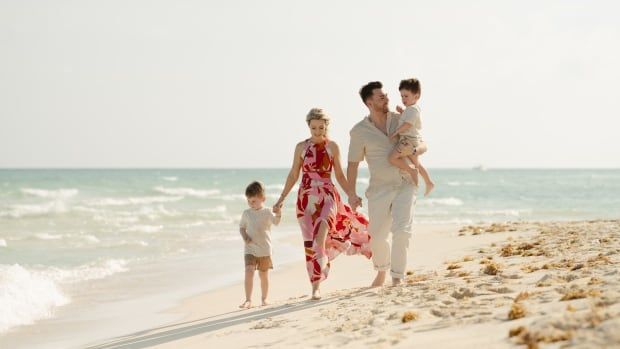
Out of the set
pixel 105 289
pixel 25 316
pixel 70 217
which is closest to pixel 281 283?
pixel 105 289

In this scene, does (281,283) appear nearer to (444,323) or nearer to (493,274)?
(493,274)

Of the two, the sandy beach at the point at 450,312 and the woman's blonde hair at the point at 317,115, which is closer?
the sandy beach at the point at 450,312

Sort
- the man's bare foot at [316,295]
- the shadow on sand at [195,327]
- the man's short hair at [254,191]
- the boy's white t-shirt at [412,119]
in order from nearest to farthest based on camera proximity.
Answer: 1. the shadow on sand at [195,327]
2. the boy's white t-shirt at [412,119]
3. the man's bare foot at [316,295]
4. the man's short hair at [254,191]

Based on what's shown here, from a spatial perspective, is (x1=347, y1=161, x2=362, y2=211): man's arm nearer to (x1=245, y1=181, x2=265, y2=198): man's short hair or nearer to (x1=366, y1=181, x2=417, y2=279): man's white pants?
(x1=366, y1=181, x2=417, y2=279): man's white pants

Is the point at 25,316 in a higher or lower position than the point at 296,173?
lower

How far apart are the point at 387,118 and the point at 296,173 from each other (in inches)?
42.7

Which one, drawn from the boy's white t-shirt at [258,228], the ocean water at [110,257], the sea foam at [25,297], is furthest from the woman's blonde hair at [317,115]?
the sea foam at [25,297]

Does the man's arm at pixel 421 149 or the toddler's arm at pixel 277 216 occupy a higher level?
the man's arm at pixel 421 149

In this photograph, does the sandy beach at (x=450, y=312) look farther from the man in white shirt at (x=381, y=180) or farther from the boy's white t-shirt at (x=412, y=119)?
the boy's white t-shirt at (x=412, y=119)

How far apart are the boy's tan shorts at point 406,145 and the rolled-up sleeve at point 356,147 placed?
0.41 metres

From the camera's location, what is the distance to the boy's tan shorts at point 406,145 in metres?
6.48

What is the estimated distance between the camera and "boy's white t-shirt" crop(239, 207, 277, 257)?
7195 millimetres

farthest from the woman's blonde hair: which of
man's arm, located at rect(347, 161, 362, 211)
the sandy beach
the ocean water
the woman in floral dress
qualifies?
the ocean water

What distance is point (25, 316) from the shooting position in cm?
783
